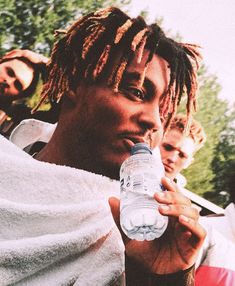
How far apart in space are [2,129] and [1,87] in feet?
1.03

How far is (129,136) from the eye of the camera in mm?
1457

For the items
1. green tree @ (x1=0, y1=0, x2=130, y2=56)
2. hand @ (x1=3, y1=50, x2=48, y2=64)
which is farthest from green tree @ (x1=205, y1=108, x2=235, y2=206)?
hand @ (x1=3, y1=50, x2=48, y2=64)

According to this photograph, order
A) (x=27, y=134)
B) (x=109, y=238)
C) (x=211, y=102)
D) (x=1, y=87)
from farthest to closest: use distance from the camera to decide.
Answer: (x=211, y=102) → (x=1, y=87) → (x=27, y=134) → (x=109, y=238)

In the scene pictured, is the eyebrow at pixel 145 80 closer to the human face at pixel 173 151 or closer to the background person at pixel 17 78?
the background person at pixel 17 78

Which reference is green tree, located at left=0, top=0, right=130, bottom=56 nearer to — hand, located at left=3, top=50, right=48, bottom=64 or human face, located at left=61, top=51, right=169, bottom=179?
hand, located at left=3, top=50, right=48, bottom=64

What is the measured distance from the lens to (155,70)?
160 cm

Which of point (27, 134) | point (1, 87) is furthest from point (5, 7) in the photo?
point (27, 134)

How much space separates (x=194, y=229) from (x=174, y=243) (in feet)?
0.28

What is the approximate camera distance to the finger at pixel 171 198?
1017mm

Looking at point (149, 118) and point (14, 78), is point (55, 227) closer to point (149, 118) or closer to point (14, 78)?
point (149, 118)

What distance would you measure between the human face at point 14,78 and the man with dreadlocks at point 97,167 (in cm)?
108

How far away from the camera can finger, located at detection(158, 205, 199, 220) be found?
3.29 ft

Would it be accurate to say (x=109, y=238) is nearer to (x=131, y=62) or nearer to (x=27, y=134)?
(x=131, y=62)

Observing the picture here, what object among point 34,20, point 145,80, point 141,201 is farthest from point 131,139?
point 34,20
